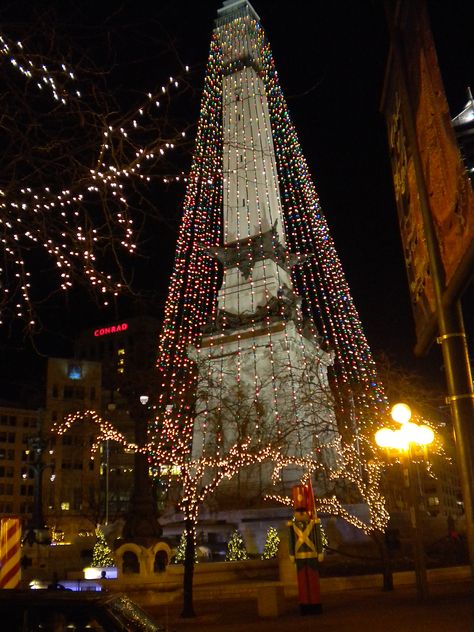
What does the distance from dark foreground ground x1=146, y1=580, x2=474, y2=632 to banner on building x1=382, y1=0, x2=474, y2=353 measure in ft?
20.9

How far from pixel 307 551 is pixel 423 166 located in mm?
10100

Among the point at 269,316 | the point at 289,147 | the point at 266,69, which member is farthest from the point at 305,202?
the point at 266,69

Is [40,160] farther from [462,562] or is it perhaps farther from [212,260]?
[212,260]

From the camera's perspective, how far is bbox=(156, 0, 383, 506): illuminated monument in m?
30.8

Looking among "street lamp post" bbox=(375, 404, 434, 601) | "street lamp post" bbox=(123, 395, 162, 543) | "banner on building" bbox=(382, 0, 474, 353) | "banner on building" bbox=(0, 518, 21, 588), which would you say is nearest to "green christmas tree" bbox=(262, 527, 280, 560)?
"street lamp post" bbox=(123, 395, 162, 543)

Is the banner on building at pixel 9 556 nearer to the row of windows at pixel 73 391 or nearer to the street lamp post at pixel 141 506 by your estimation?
the street lamp post at pixel 141 506

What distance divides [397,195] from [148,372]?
661 inches

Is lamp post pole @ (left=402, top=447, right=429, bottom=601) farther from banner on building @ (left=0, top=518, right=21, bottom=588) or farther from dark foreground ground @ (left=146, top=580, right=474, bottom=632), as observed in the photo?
banner on building @ (left=0, top=518, right=21, bottom=588)

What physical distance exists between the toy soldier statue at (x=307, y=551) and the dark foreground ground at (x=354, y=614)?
0.41 metres

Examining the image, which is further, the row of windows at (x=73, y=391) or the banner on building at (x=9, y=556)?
the row of windows at (x=73, y=391)

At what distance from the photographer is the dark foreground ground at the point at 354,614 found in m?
11.2

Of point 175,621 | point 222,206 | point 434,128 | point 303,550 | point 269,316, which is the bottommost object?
point 175,621

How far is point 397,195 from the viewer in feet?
21.7

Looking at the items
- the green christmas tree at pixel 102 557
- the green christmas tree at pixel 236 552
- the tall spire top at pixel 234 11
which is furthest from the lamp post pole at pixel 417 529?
the tall spire top at pixel 234 11
